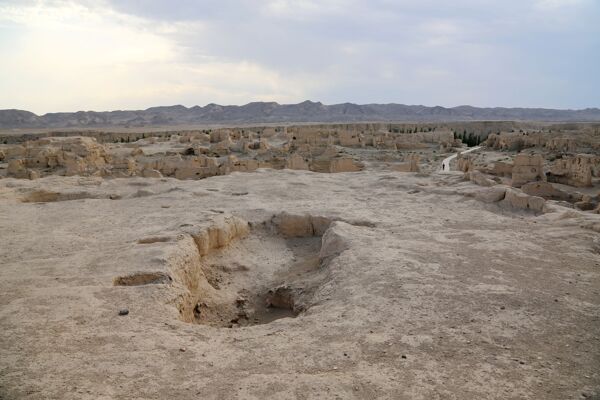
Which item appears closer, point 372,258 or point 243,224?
point 372,258

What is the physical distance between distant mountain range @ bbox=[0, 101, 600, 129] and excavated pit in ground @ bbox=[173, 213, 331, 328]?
333 feet

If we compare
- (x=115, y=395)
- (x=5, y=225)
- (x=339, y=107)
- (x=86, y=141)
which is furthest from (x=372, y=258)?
(x=339, y=107)

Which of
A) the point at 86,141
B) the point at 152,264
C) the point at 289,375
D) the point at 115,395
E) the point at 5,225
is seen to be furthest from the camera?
the point at 86,141

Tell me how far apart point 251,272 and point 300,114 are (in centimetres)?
11475

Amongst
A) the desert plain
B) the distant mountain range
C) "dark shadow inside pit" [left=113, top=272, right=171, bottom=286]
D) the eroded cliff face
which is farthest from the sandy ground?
the distant mountain range

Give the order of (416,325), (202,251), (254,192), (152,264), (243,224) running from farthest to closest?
(254,192)
(243,224)
(202,251)
(152,264)
(416,325)

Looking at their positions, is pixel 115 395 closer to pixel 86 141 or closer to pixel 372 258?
pixel 372 258

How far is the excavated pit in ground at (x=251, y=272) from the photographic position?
6.87 metres

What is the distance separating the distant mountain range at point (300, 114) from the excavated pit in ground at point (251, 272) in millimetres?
101385

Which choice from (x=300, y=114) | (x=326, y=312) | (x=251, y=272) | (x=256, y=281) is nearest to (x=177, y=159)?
(x=251, y=272)

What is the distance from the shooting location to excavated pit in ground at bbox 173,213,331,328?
6.87m

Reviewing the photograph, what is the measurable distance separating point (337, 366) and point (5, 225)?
23.4 feet

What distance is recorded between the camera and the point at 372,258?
22.1 feet

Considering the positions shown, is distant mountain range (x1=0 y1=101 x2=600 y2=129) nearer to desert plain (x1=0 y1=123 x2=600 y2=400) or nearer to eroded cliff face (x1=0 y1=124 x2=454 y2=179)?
eroded cliff face (x1=0 y1=124 x2=454 y2=179)
